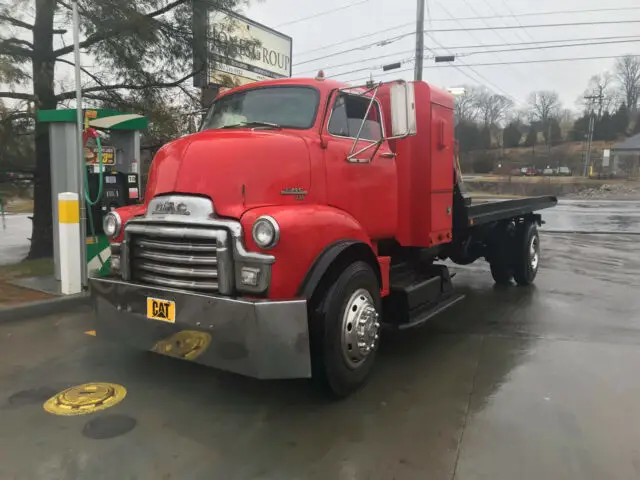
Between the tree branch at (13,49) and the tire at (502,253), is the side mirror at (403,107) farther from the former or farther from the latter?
the tree branch at (13,49)

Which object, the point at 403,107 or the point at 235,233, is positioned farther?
the point at 403,107

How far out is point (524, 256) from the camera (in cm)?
837

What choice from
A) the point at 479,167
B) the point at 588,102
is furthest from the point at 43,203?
the point at 588,102

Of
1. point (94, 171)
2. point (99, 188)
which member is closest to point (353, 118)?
point (99, 188)

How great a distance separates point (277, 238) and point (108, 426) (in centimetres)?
173

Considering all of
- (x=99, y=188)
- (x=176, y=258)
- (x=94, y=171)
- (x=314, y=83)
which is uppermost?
(x=314, y=83)

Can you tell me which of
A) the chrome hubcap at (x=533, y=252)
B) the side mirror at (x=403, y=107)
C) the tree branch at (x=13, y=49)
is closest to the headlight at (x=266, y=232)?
the side mirror at (x=403, y=107)

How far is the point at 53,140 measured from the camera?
7.35 m

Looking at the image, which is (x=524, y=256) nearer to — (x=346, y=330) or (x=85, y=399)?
(x=346, y=330)

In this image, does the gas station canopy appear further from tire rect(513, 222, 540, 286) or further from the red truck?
tire rect(513, 222, 540, 286)

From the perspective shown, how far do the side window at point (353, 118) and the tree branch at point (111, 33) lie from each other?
15.2 feet

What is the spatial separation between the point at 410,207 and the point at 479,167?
2866 inches

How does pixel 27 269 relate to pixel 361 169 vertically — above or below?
below

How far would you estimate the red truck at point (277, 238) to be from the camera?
3693 mm
